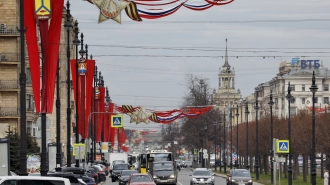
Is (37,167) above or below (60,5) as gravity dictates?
below

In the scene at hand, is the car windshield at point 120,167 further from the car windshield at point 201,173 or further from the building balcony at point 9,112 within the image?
the car windshield at point 201,173

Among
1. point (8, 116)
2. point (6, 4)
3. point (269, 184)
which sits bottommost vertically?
point (269, 184)

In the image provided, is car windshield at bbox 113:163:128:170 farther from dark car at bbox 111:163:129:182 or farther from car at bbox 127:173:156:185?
car at bbox 127:173:156:185

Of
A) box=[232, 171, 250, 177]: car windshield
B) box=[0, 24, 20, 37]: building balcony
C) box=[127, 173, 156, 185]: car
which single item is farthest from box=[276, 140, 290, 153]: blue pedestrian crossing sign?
box=[0, 24, 20, 37]: building balcony

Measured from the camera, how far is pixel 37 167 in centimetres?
6072

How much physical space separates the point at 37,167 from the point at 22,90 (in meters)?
24.8

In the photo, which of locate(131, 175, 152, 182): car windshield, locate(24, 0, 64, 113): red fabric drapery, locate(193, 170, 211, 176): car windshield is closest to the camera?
locate(24, 0, 64, 113): red fabric drapery

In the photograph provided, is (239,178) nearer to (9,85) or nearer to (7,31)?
(9,85)

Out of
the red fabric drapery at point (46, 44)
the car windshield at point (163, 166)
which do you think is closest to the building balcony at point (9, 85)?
the car windshield at point (163, 166)

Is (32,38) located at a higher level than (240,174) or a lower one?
higher

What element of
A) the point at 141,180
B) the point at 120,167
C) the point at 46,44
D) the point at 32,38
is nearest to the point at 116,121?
the point at 120,167

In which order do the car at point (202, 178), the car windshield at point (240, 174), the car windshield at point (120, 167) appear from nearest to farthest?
the car windshield at point (240, 174)
the car at point (202, 178)
the car windshield at point (120, 167)

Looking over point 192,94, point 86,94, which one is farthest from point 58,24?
point 192,94

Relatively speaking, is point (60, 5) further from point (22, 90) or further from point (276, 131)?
point (276, 131)
